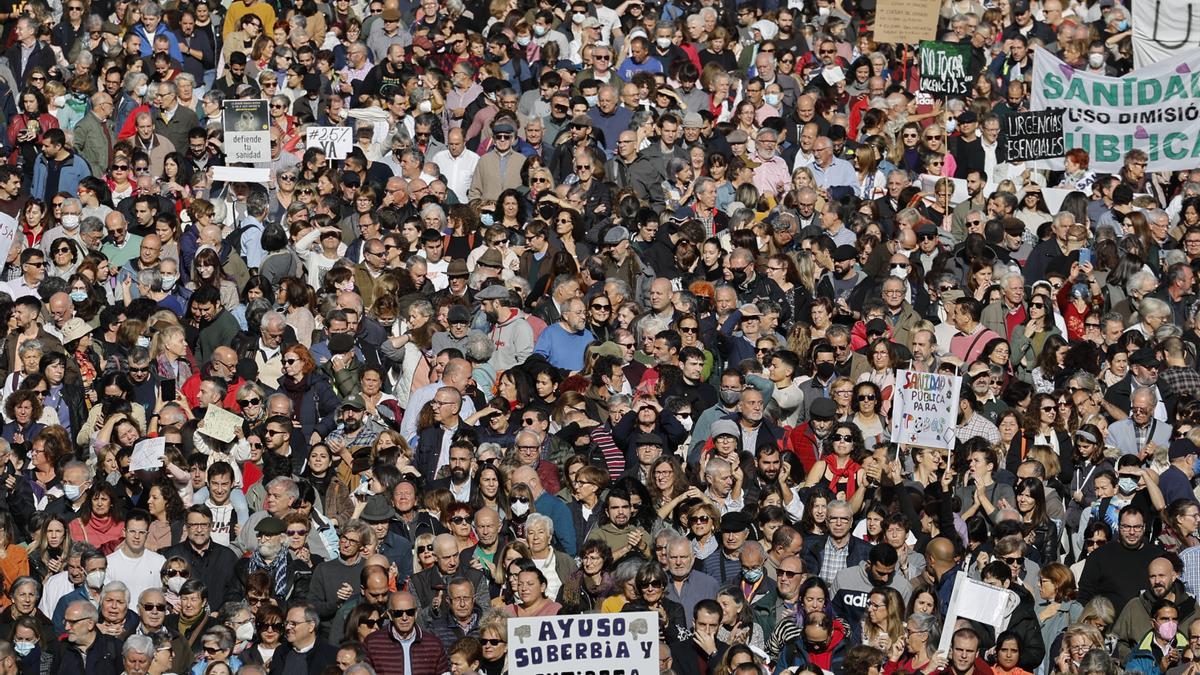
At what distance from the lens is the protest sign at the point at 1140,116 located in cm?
2458

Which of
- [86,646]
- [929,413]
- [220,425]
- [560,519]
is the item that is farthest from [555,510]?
[86,646]

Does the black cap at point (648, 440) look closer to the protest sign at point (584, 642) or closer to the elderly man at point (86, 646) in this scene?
the protest sign at point (584, 642)

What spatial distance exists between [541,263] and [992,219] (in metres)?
4.00

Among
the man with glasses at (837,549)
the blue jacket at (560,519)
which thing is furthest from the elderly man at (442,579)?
the man with glasses at (837,549)

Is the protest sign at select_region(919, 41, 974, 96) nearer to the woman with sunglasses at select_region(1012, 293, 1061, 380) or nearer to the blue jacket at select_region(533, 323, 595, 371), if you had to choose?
the woman with sunglasses at select_region(1012, 293, 1061, 380)

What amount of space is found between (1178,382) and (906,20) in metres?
6.98

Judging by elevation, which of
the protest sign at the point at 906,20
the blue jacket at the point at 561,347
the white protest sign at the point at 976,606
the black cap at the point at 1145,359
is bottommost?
the white protest sign at the point at 976,606

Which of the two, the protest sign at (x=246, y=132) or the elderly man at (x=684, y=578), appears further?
the protest sign at (x=246, y=132)

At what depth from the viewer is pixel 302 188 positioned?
22609mm

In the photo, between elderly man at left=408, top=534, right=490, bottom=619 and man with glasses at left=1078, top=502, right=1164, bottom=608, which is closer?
elderly man at left=408, top=534, right=490, bottom=619

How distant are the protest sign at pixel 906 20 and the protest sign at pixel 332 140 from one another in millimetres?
5483

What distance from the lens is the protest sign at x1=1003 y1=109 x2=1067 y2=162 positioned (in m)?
24.3

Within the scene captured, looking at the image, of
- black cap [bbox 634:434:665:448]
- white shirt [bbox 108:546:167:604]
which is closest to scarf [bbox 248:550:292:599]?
white shirt [bbox 108:546:167:604]

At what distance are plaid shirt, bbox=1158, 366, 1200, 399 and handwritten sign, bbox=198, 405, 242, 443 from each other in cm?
671
